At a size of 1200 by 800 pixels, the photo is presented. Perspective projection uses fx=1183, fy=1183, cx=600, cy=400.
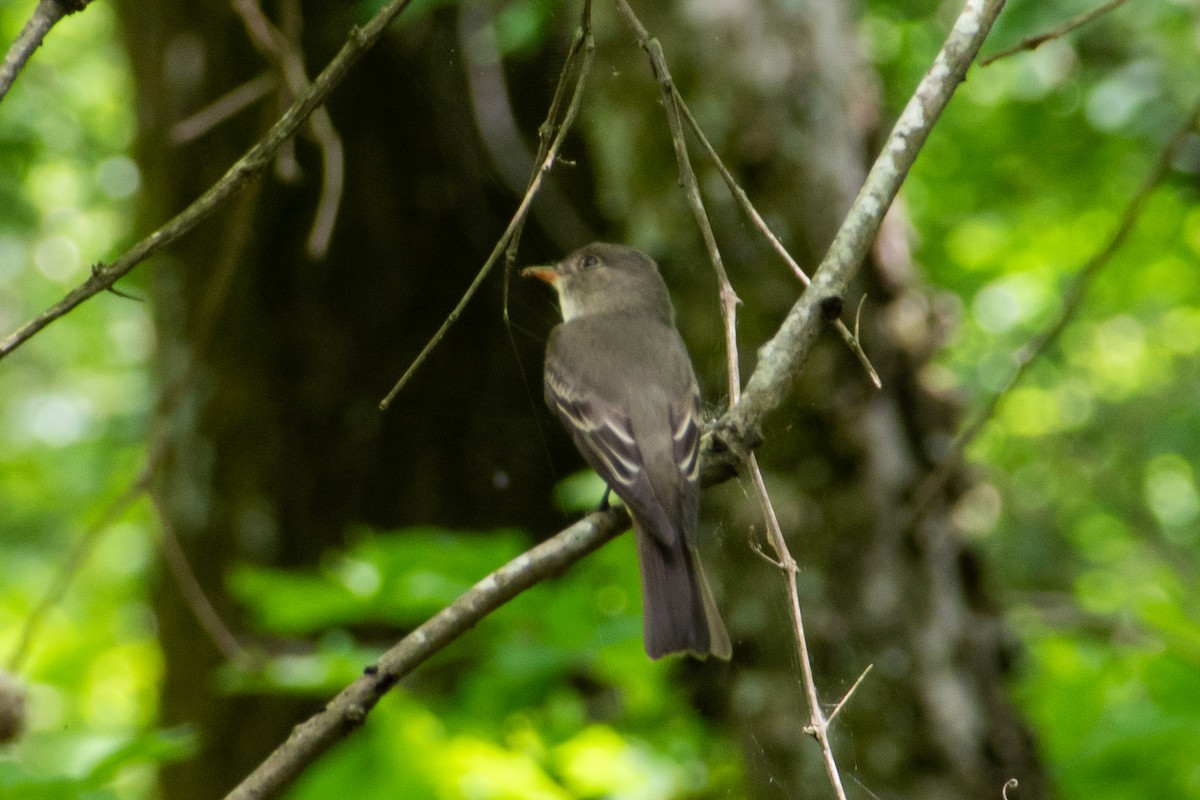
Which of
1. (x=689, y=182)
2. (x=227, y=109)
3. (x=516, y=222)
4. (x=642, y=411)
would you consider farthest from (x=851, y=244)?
(x=227, y=109)

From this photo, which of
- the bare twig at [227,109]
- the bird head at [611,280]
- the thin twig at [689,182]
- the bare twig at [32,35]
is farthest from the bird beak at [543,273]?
the bare twig at [32,35]

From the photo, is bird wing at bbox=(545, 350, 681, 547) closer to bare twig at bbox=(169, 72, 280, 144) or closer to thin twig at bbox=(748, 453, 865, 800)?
thin twig at bbox=(748, 453, 865, 800)

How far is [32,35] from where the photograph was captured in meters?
1.57

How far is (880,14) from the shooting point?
18.4 feet

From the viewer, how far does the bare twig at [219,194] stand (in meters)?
1.59

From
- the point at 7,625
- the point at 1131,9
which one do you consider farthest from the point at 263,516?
the point at 1131,9

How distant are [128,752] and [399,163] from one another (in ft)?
12.1

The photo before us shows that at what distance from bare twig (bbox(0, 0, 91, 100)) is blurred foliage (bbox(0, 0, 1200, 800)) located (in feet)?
3.77

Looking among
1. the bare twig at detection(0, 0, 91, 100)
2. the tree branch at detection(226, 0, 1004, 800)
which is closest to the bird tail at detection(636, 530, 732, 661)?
the tree branch at detection(226, 0, 1004, 800)

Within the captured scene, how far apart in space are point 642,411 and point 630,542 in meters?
0.90

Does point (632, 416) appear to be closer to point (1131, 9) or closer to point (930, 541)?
point (930, 541)

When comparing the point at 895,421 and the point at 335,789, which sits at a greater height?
the point at 335,789

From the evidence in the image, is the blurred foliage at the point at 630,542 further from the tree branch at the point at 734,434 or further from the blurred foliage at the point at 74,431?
the tree branch at the point at 734,434

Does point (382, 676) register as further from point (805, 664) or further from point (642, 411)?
point (642, 411)
